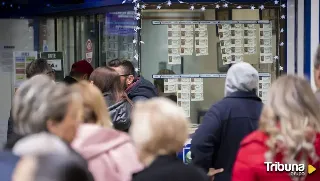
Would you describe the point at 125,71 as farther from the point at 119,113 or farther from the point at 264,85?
the point at 264,85

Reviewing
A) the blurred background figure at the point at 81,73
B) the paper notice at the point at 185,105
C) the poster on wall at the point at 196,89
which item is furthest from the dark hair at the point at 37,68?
the poster on wall at the point at 196,89

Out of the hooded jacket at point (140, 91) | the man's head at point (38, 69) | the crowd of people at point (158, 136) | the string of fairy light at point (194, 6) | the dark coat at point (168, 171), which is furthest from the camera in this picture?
the string of fairy light at point (194, 6)

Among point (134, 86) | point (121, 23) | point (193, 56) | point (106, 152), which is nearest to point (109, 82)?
point (134, 86)

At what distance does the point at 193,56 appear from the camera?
7.45m

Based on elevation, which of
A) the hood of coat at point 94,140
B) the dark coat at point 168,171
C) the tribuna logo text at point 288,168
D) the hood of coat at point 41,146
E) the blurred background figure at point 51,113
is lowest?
the tribuna logo text at point 288,168

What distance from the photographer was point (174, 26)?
738 centimetres

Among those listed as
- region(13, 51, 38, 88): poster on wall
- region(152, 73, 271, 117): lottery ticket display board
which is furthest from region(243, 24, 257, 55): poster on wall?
region(13, 51, 38, 88): poster on wall

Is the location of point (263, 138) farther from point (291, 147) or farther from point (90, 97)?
point (90, 97)

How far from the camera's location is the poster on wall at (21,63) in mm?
9383

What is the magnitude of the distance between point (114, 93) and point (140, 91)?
501 millimetres

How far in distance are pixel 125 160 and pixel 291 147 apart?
2.91ft

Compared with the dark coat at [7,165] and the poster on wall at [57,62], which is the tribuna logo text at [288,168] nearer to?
the dark coat at [7,165]

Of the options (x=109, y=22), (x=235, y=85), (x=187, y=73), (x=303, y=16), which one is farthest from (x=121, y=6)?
(x=235, y=85)

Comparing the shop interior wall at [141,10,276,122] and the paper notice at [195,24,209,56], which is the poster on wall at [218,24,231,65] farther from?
the paper notice at [195,24,209,56]
